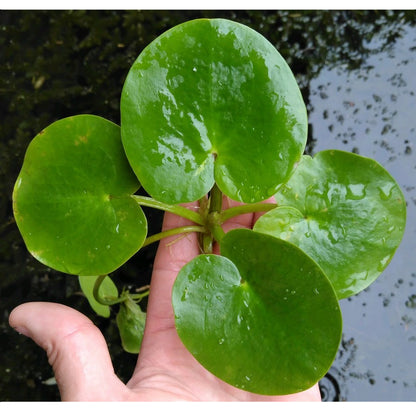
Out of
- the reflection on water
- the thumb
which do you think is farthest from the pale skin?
the reflection on water

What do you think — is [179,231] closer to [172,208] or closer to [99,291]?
[172,208]

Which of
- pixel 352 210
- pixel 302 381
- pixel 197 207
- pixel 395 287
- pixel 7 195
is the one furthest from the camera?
pixel 7 195

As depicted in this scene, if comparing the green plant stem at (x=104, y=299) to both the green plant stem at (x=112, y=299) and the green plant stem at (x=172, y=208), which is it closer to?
the green plant stem at (x=112, y=299)

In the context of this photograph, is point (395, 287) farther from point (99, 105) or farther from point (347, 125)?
point (99, 105)

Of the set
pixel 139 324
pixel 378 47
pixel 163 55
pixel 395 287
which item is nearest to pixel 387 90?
pixel 378 47

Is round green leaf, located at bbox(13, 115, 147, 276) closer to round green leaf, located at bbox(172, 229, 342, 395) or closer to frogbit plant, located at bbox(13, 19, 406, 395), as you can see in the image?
frogbit plant, located at bbox(13, 19, 406, 395)

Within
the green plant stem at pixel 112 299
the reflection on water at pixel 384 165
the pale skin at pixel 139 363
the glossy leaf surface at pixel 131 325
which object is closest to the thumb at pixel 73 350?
the pale skin at pixel 139 363

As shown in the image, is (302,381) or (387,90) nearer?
(302,381)
